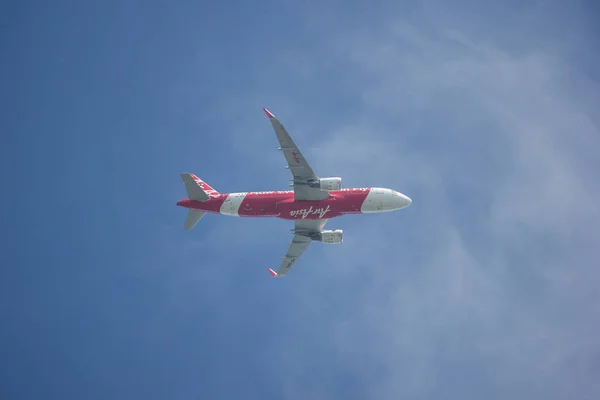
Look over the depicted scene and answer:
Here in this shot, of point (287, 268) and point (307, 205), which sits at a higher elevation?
point (307, 205)

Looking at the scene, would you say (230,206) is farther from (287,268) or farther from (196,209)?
(287,268)

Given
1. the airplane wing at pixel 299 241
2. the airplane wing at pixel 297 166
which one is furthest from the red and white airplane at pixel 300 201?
the airplane wing at pixel 299 241

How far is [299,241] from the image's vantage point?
81.8 m

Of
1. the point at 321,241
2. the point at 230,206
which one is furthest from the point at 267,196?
the point at 321,241

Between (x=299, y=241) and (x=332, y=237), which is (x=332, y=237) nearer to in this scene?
(x=332, y=237)

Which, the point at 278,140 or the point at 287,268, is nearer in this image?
the point at 278,140

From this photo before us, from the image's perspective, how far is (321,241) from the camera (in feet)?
264

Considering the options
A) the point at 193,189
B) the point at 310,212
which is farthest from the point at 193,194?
the point at 310,212

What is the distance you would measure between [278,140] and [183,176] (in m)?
13.2

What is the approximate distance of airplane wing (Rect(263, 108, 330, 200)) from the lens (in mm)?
69250

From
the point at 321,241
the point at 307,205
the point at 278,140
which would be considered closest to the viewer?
the point at 278,140

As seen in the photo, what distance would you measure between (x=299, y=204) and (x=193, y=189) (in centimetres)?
1235

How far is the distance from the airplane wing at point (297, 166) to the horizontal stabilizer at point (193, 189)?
424 inches

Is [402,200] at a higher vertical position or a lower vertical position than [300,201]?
higher
